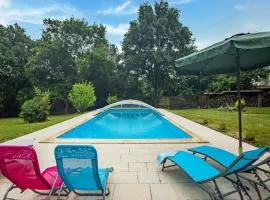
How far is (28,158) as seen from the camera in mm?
3539

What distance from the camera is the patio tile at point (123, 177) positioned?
4766 millimetres

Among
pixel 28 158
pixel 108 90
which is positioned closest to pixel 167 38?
pixel 108 90

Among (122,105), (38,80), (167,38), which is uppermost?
(167,38)

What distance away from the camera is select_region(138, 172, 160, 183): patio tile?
4770 millimetres

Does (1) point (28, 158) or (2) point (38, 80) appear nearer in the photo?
(1) point (28, 158)

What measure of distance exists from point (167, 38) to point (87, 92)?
12.2 metres

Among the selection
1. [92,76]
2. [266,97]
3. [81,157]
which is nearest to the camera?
[81,157]

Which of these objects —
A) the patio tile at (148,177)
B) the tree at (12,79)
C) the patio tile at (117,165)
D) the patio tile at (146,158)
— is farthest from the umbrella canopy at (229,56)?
the tree at (12,79)

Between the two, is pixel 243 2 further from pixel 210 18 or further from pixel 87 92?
pixel 87 92

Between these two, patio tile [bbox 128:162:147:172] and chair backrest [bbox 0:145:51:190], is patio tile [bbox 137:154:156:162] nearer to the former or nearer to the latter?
patio tile [bbox 128:162:147:172]

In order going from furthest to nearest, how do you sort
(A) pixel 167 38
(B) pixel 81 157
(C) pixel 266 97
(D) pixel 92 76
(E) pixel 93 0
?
(A) pixel 167 38 → (D) pixel 92 76 → (C) pixel 266 97 → (E) pixel 93 0 → (B) pixel 81 157

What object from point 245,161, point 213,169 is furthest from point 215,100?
point 245,161

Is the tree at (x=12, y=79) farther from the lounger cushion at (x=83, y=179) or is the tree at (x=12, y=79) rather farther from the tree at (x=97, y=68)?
the lounger cushion at (x=83, y=179)

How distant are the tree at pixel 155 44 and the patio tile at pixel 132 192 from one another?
25924mm
